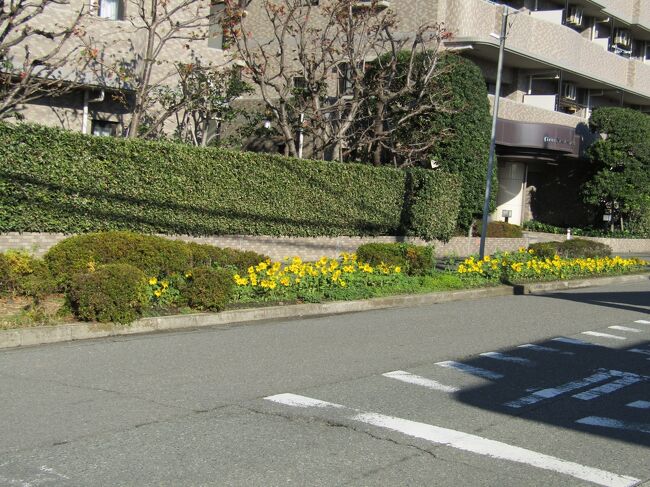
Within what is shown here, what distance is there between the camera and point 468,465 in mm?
5945

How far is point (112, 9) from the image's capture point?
71.1 feet

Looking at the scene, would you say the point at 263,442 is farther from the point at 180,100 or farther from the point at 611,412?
the point at 180,100

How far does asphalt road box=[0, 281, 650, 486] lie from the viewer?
5.75 m

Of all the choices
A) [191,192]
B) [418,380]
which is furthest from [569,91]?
[418,380]

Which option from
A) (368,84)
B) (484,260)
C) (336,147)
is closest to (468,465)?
(484,260)

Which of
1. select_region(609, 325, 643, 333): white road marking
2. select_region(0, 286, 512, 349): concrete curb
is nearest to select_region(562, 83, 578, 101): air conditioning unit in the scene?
select_region(0, 286, 512, 349): concrete curb

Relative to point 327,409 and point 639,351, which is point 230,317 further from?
point 639,351

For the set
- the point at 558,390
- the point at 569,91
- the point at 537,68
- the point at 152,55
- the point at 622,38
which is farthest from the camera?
the point at 622,38

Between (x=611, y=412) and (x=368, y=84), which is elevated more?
(x=368, y=84)

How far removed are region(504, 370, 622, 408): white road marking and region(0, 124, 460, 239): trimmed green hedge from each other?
445 inches

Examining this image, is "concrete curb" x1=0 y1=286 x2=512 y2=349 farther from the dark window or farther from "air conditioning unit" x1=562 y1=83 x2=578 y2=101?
"air conditioning unit" x1=562 y1=83 x2=578 y2=101

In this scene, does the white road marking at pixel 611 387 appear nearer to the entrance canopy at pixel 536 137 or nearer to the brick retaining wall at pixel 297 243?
the brick retaining wall at pixel 297 243

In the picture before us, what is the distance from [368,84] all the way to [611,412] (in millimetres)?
19653

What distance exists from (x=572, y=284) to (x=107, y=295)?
43.8ft
